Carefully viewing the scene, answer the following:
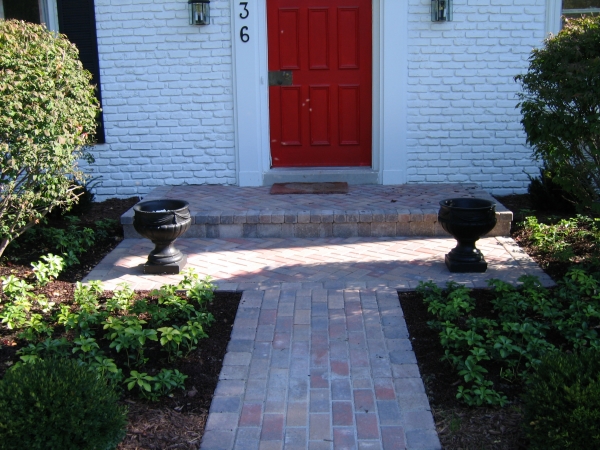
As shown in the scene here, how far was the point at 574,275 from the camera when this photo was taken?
4.82 metres

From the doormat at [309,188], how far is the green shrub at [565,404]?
4.41 meters

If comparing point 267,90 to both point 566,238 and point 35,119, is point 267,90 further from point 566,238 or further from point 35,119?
point 566,238

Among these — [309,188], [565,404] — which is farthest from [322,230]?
[565,404]

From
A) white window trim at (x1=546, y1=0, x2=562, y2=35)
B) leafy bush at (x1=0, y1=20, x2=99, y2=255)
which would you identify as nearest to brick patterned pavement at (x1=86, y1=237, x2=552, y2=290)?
leafy bush at (x1=0, y1=20, x2=99, y2=255)

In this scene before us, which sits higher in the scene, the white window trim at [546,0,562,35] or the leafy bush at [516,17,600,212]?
the white window trim at [546,0,562,35]

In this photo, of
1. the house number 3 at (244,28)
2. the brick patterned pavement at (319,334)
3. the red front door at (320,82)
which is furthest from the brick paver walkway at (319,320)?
the house number 3 at (244,28)

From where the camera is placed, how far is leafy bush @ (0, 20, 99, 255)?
5.02m

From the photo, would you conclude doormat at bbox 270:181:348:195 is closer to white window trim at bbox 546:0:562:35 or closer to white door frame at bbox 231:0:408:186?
white door frame at bbox 231:0:408:186

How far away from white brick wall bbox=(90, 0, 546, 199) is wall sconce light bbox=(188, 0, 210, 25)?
0.12 metres

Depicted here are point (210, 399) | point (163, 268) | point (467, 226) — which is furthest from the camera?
point (163, 268)

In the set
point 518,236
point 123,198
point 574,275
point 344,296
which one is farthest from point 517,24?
point 123,198

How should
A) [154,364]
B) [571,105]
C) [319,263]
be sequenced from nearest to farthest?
[154,364], [571,105], [319,263]

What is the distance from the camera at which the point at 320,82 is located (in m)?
7.81

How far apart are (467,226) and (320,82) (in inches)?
126
